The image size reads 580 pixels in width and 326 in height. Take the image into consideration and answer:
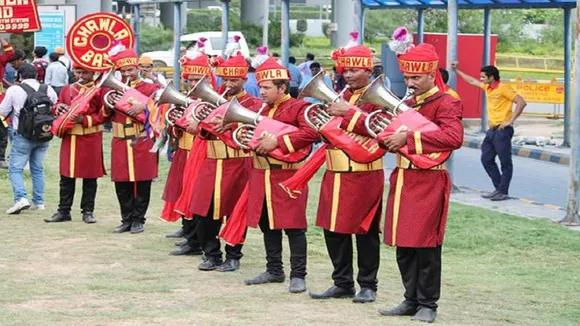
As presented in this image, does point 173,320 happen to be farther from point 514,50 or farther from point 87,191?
point 514,50

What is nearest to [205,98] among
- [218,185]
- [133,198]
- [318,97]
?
[218,185]

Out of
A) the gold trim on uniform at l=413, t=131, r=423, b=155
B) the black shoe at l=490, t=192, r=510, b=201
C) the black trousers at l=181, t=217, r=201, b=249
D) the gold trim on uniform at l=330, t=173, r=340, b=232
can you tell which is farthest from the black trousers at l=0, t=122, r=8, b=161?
the gold trim on uniform at l=413, t=131, r=423, b=155

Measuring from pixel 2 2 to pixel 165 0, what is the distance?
7075mm

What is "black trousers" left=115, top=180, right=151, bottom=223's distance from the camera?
44.1ft

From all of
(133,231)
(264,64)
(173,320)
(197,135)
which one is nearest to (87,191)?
(133,231)

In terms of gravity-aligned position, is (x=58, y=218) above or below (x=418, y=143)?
below

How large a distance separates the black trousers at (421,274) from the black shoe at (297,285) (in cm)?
125

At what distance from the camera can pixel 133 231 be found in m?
13.6

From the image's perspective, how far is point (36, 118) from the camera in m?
14.8

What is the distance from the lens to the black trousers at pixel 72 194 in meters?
14.3

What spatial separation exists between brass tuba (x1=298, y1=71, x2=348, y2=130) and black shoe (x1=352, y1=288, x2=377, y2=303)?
129 centimetres

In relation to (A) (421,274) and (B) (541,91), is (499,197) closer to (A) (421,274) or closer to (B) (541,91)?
(A) (421,274)

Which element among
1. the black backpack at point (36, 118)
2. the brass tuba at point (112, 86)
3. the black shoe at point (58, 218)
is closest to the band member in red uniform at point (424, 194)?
the brass tuba at point (112, 86)

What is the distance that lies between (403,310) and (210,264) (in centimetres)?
268
